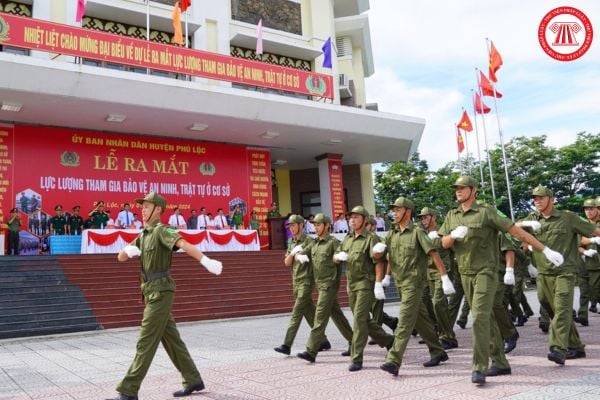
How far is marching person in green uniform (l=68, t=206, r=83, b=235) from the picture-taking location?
1574 cm

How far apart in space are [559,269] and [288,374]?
303 cm

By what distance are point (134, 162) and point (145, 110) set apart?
292cm

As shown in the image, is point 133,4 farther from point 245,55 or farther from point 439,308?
point 439,308

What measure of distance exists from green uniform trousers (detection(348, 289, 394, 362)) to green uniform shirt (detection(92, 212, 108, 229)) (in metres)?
12.2

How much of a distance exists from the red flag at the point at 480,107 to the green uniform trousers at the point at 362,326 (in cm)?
2121

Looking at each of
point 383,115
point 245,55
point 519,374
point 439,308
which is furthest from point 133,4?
point 519,374

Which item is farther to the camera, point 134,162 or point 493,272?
point 134,162

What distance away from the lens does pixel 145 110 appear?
15930 mm

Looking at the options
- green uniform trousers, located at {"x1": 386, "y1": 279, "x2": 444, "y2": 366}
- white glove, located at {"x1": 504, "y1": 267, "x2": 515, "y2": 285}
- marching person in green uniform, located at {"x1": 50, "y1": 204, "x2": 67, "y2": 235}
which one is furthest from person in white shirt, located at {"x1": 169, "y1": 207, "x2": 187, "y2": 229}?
white glove, located at {"x1": 504, "y1": 267, "x2": 515, "y2": 285}

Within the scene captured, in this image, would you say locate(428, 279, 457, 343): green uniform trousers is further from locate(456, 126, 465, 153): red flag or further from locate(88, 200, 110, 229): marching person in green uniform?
locate(456, 126, 465, 153): red flag

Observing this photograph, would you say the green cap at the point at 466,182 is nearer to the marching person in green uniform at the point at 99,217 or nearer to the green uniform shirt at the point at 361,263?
the green uniform shirt at the point at 361,263

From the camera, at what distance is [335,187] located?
889 inches

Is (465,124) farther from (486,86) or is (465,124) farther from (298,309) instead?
(298,309)

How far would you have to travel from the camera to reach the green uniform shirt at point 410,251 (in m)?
5.30
